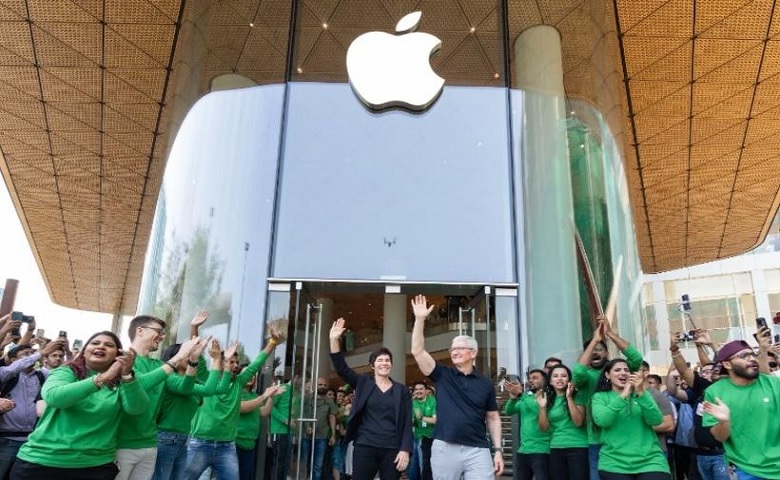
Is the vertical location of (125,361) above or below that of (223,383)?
above

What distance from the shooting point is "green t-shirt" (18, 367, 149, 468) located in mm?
3025

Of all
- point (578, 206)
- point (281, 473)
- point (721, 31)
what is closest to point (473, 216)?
point (578, 206)

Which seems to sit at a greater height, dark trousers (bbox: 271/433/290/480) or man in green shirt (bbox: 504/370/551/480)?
man in green shirt (bbox: 504/370/551/480)

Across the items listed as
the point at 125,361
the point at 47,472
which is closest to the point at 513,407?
the point at 125,361

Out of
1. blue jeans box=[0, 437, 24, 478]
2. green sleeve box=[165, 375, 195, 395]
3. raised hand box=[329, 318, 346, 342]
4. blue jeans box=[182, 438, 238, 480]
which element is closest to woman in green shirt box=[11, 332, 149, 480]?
green sleeve box=[165, 375, 195, 395]

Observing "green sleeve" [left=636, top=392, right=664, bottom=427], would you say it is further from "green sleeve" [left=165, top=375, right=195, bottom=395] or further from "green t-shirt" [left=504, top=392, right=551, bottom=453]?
"green sleeve" [left=165, top=375, right=195, bottom=395]

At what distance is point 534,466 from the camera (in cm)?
576

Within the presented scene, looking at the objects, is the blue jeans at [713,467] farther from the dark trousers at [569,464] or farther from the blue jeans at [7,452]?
the blue jeans at [7,452]

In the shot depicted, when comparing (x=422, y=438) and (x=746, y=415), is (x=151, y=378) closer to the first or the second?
(x=746, y=415)

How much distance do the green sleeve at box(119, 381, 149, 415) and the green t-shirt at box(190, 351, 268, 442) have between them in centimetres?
187

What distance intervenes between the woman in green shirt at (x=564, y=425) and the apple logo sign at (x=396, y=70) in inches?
190

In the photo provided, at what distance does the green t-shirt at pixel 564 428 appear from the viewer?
5.28 metres

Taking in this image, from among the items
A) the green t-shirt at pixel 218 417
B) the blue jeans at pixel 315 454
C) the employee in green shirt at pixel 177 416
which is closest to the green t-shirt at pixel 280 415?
the blue jeans at pixel 315 454

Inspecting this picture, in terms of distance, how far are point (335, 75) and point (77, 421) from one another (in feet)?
22.3
